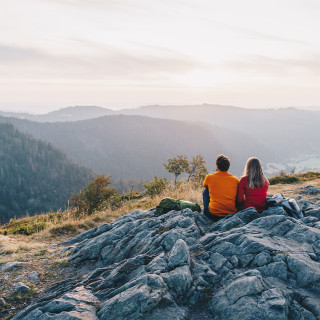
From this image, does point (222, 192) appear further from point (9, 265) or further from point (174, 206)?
point (9, 265)

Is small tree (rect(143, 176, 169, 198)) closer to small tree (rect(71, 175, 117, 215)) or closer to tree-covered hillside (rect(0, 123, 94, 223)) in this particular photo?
small tree (rect(71, 175, 117, 215))

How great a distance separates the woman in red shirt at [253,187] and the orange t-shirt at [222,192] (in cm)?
21

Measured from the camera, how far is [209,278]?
5238mm

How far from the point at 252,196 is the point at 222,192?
91cm

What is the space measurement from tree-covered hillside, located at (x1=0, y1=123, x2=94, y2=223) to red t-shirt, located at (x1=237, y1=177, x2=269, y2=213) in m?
143

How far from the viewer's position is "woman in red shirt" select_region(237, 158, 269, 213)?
766cm

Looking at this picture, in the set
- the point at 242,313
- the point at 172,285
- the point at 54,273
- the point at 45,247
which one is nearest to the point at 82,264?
the point at 54,273

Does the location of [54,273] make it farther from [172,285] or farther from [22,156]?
[22,156]

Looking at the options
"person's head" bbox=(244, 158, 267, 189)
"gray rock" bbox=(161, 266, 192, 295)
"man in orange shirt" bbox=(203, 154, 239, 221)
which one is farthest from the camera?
"man in orange shirt" bbox=(203, 154, 239, 221)

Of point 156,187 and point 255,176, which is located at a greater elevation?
point 255,176

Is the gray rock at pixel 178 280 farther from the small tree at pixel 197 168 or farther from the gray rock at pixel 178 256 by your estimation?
the small tree at pixel 197 168

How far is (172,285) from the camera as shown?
193 inches

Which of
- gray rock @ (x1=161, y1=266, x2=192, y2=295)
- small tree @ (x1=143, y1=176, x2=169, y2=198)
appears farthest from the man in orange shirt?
small tree @ (x1=143, y1=176, x2=169, y2=198)

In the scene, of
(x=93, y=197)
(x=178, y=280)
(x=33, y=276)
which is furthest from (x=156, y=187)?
(x=178, y=280)
